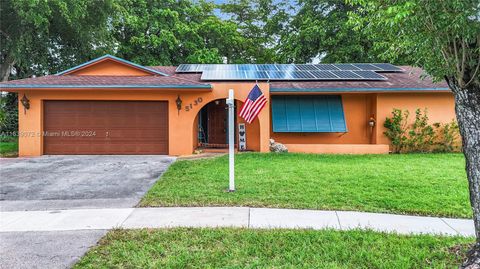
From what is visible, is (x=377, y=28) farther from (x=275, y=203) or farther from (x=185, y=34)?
(x=185, y=34)

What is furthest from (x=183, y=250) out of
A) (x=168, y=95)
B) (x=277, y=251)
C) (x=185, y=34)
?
(x=185, y=34)

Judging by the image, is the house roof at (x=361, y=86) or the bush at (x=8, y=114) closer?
the house roof at (x=361, y=86)

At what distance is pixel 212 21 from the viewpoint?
24.2 meters

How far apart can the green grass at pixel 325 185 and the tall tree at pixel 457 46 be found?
7.56ft

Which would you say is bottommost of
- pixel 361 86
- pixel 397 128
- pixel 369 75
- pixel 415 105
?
pixel 397 128

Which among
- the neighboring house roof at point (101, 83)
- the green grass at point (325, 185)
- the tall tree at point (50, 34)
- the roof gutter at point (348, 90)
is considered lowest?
the green grass at point (325, 185)

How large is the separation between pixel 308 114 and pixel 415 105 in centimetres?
436

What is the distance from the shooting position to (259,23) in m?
27.5

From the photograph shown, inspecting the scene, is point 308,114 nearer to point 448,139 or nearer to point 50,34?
point 448,139

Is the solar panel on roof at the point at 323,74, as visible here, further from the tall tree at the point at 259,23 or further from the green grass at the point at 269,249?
the green grass at the point at 269,249

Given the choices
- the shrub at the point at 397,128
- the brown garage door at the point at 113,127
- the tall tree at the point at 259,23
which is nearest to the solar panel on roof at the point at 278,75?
the shrub at the point at 397,128

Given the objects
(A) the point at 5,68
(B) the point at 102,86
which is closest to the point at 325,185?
(B) the point at 102,86

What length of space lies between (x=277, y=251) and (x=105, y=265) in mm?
1989

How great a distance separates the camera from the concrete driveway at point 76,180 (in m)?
6.30
